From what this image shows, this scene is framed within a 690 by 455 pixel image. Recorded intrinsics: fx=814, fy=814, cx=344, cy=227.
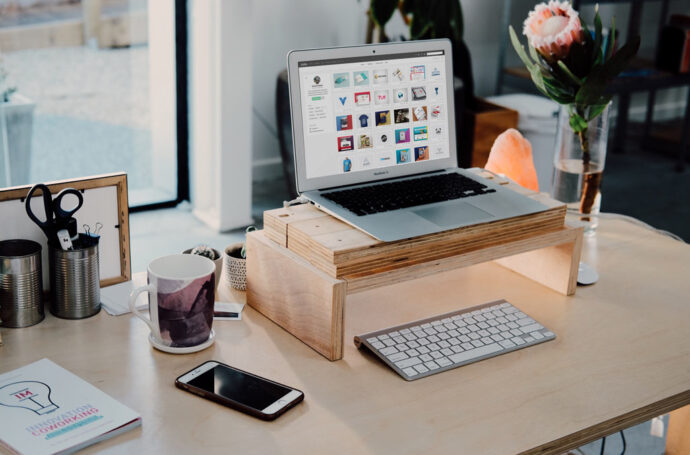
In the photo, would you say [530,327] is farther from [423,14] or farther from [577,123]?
[423,14]

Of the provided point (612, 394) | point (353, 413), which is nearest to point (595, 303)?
point (612, 394)

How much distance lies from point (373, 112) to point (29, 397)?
28.6 inches

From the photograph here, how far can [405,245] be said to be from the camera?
129 cm

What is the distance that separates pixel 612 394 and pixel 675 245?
69 cm

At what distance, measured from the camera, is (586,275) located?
1.56m

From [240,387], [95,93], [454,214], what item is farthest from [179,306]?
[95,93]

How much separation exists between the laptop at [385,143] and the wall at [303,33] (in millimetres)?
2438

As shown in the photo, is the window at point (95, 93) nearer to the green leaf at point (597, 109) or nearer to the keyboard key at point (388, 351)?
the green leaf at point (597, 109)

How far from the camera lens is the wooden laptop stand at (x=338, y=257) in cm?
123

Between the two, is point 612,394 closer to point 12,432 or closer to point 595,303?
point 595,303

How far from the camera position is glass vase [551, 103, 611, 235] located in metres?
1.72

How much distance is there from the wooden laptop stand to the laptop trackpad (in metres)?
0.02

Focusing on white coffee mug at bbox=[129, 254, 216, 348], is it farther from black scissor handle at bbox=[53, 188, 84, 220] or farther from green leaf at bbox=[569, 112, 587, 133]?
green leaf at bbox=[569, 112, 587, 133]

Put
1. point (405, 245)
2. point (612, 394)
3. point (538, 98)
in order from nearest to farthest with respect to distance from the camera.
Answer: point (612, 394)
point (405, 245)
point (538, 98)
